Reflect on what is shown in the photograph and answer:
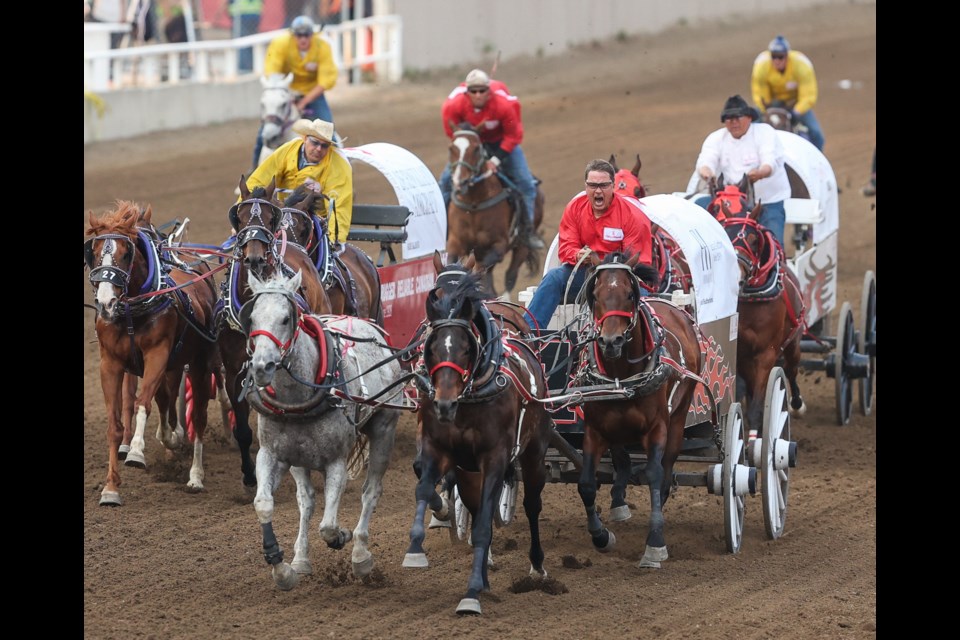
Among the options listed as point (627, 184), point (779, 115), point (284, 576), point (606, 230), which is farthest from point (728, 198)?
point (779, 115)

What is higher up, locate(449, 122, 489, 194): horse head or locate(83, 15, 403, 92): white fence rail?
locate(83, 15, 403, 92): white fence rail

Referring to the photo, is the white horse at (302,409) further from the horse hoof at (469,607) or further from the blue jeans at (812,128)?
the blue jeans at (812,128)

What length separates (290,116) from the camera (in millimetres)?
14258

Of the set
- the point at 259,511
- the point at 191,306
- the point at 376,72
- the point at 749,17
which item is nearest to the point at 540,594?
the point at 259,511

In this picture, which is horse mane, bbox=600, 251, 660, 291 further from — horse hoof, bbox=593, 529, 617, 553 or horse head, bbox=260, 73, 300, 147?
horse head, bbox=260, 73, 300, 147

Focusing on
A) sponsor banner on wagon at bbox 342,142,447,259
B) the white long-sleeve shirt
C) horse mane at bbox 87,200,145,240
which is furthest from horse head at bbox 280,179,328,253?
the white long-sleeve shirt

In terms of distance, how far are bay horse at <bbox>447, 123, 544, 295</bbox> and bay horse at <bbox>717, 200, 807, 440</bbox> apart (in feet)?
11.5

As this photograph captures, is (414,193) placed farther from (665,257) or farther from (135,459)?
(135,459)

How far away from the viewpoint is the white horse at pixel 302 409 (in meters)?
7.42

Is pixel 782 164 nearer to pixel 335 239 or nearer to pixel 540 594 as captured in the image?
pixel 335 239

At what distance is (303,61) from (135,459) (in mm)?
6271

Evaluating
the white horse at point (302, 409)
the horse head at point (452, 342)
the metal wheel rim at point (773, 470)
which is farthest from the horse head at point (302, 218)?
the metal wheel rim at point (773, 470)

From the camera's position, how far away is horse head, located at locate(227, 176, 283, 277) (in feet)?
28.5

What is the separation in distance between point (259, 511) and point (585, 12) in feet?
83.2
